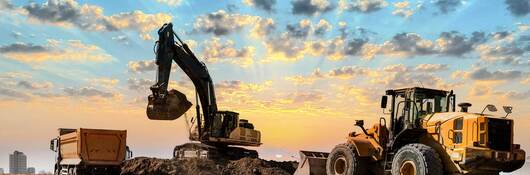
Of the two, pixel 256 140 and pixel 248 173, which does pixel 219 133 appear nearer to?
pixel 256 140

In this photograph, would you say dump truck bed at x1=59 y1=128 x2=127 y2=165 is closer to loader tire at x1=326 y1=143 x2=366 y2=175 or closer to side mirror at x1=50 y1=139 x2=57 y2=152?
side mirror at x1=50 y1=139 x2=57 y2=152

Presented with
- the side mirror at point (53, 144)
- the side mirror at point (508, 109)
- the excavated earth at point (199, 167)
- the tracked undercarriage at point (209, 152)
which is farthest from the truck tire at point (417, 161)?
the side mirror at point (53, 144)

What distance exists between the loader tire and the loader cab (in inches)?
62.3

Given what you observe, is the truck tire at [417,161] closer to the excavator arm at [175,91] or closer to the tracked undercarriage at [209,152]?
the excavator arm at [175,91]

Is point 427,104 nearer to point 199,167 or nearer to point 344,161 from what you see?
point 344,161

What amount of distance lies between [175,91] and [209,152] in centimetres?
438

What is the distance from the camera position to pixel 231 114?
3466 cm

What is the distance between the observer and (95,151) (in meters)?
28.3

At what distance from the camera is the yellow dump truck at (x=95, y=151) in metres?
28.1

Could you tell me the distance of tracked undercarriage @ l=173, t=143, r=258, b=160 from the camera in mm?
33991

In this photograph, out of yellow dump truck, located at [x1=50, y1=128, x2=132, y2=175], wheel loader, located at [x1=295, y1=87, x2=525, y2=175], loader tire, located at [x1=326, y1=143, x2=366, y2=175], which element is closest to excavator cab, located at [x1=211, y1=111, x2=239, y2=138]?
yellow dump truck, located at [x1=50, y1=128, x2=132, y2=175]

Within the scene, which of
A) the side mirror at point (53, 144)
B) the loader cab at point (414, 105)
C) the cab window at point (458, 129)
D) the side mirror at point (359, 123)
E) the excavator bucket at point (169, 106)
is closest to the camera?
the cab window at point (458, 129)

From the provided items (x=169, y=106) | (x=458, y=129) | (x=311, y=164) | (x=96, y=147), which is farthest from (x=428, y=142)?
(x=96, y=147)

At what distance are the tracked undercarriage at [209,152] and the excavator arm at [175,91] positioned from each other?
2.82 ft
